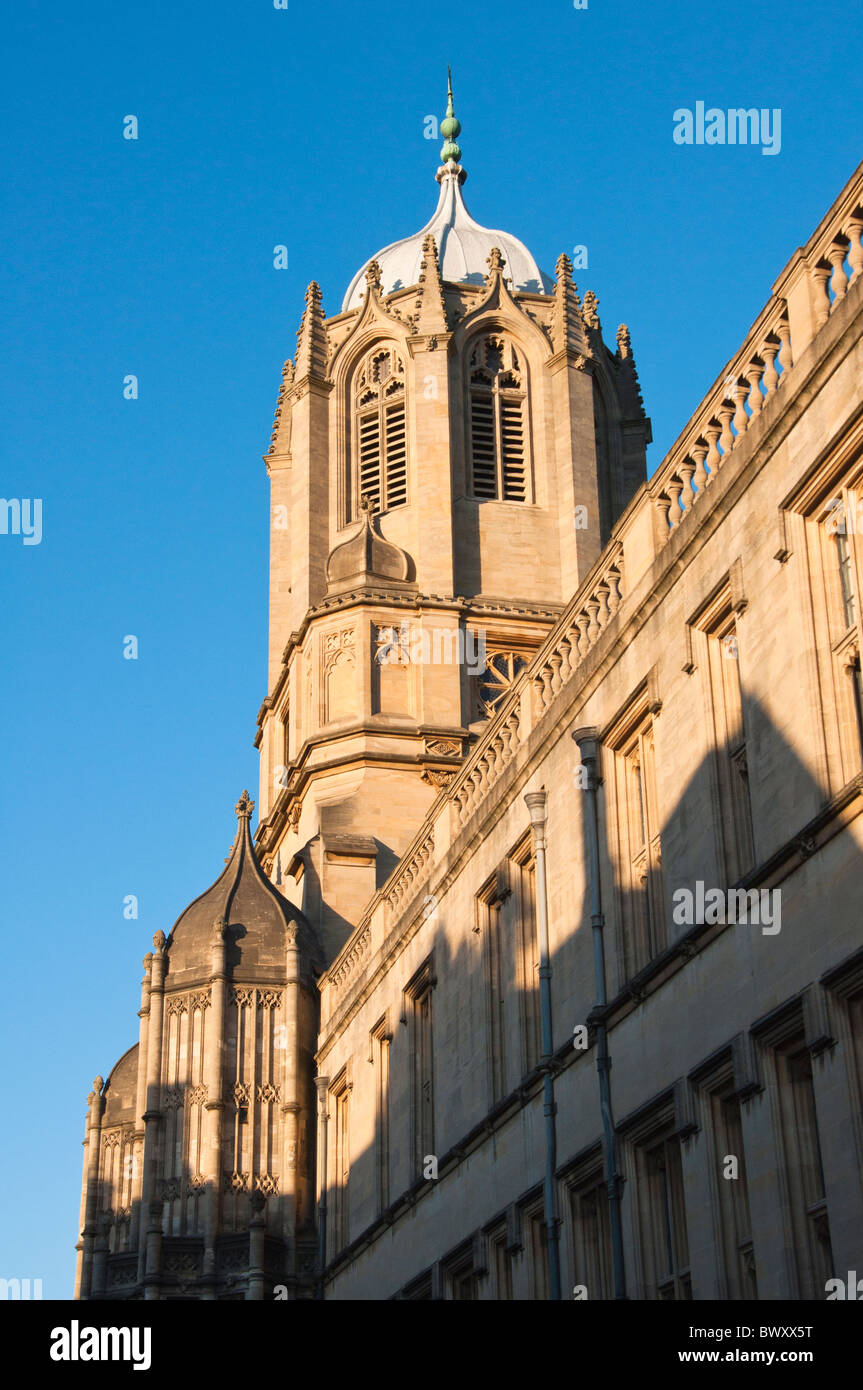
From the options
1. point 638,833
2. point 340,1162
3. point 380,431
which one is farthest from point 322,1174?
point 380,431

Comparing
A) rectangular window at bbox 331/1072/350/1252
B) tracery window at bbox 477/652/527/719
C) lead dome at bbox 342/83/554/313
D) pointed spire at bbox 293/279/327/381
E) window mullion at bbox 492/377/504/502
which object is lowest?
rectangular window at bbox 331/1072/350/1252

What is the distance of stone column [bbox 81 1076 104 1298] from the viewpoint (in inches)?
1534

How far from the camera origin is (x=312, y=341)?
171ft

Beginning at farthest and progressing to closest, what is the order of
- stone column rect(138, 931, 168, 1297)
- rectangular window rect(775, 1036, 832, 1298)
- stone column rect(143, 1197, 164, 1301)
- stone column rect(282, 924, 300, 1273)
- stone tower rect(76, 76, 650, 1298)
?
stone tower rect(76, 76, 650, 1298)
stone column rect(282, 924, 300, 1273)
stone column rect(138, 931, 168, 1297)
stone column rect(143, 1197, 164, 1301)
rectangular window rect(775, 1036, 832, 1298)

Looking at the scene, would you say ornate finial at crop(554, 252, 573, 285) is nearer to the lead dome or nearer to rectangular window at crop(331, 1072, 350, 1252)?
the lead dome

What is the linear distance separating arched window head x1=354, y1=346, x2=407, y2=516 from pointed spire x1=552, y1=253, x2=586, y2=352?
3.90 m

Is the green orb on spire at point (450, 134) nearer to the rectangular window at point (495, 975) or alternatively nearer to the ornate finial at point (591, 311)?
the ornate finial at point (591, 311)

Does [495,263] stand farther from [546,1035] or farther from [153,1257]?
[546,1035]

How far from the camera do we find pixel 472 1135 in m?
26.4

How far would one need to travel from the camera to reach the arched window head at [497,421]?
162 feet

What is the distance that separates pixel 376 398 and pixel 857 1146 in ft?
119

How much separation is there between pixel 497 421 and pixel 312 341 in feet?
17.5

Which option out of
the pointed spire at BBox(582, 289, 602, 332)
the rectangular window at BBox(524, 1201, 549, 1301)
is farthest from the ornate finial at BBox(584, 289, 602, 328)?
the rectangular window at BBox(524, 1201, 549, 1301)
